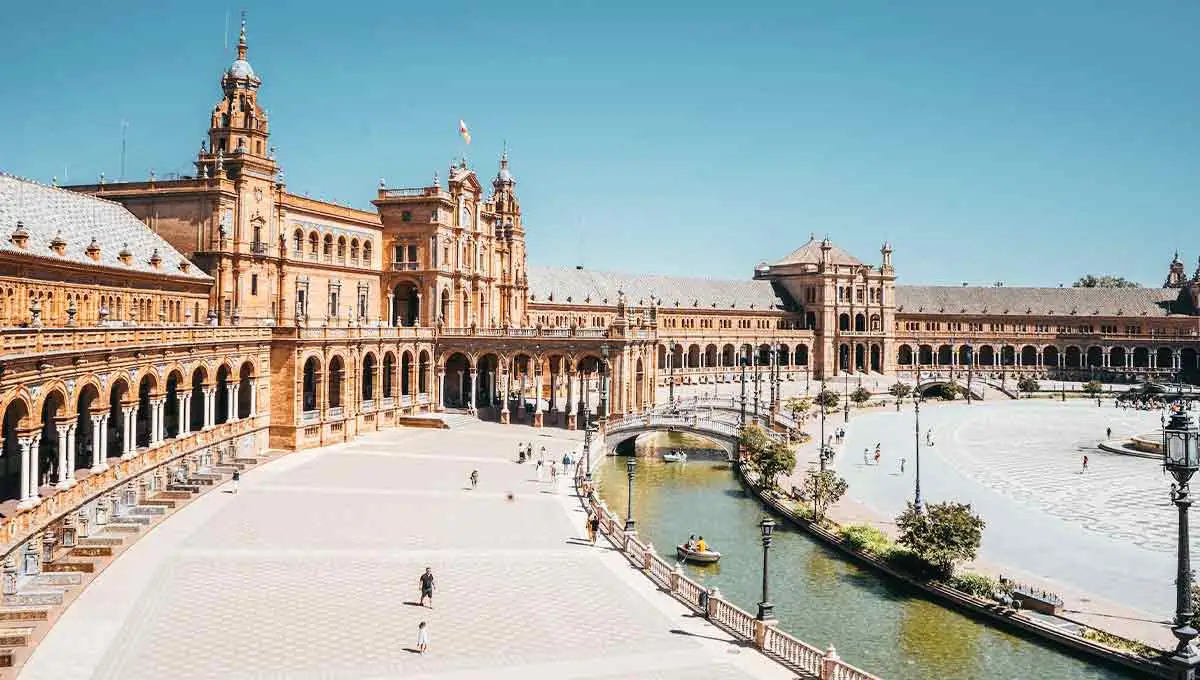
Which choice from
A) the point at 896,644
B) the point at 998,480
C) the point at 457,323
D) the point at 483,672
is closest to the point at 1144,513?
the point at 998,480

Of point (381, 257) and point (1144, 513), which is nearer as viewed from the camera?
point (1144, 513)

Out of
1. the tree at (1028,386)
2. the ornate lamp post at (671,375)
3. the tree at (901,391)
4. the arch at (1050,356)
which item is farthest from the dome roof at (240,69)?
the arch at (1050,356)

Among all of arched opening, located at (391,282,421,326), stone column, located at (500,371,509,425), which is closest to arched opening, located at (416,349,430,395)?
arched opening, located at (391,282,421,326)

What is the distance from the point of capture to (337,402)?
69.4 m

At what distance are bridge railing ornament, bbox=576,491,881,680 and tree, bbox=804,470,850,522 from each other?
15.2 m

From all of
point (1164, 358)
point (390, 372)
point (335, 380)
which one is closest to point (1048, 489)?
point (335, 380)

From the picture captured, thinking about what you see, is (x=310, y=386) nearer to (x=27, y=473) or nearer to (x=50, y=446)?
(x=50, y=446)

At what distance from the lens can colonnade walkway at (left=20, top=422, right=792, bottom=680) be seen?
2588 cm

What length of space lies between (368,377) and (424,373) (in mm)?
5831

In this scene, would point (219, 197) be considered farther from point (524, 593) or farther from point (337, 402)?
point (524, 593)

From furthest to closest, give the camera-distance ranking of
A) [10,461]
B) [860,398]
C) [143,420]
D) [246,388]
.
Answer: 1. [860,398]
2. [246,388]
3. [143,420]
4. [10,461]

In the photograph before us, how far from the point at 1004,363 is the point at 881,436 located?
8150cm

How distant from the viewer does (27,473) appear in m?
33.8

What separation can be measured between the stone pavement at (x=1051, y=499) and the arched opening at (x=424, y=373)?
32475 mm
